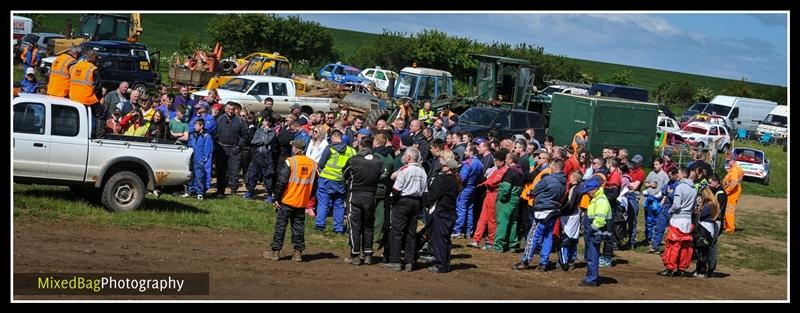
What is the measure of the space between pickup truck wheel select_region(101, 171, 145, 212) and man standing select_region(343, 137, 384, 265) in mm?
3859

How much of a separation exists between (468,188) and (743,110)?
42786 mm

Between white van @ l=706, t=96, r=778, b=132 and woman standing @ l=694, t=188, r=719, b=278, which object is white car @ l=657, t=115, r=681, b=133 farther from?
woman standing @ l=694, t=188, r=719, b=278

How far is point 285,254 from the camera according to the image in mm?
15164

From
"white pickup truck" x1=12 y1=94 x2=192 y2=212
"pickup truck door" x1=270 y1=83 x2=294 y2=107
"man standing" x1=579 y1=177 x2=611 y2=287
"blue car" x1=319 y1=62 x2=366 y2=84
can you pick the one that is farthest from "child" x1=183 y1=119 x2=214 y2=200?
"blue car" x1=319 y1=62 x2=366 y2=84

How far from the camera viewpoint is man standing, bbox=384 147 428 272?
14.5 meters

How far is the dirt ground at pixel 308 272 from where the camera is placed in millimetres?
12695

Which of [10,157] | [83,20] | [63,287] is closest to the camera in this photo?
[63,287]

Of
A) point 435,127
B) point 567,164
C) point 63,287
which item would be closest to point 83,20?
point 435,127

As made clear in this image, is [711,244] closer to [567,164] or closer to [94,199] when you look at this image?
[567,164]

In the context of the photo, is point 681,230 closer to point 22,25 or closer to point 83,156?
point 83,156

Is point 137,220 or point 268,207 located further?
point 268,207

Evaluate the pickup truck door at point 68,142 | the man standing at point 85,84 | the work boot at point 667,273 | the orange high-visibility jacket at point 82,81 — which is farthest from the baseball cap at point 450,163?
the orange high-visibility jacket at point 82,81

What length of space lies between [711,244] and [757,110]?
4367 cm

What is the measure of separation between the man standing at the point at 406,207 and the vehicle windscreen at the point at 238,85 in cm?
2088
